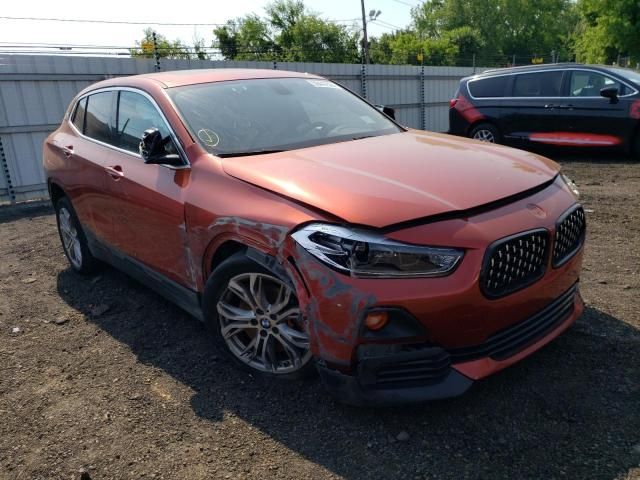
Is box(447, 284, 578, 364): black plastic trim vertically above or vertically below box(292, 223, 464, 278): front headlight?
below

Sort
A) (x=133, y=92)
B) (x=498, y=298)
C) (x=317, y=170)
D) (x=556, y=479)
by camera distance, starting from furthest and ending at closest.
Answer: (x=133, y=92) → (x=317, y=170) → (x=498, y=298) → (x=556, y=479)

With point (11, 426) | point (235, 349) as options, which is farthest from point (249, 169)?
point (11, 426)

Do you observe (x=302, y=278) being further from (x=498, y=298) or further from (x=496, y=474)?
(x=496, y=474)

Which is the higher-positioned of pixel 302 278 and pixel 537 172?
pixel 537 172

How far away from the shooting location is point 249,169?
290 cm

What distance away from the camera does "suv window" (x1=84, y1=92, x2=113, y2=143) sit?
4.26m

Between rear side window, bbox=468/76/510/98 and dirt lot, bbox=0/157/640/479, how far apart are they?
7.32 meters

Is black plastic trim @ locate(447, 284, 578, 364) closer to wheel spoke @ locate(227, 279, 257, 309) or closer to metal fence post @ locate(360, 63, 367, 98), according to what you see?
wheel spoke @ locate(227, 279, 257, 309)

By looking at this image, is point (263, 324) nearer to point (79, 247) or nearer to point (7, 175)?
point (79, 247)

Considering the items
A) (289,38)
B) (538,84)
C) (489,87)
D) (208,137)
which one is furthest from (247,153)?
(289,38)

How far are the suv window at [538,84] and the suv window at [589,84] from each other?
0.82 feet

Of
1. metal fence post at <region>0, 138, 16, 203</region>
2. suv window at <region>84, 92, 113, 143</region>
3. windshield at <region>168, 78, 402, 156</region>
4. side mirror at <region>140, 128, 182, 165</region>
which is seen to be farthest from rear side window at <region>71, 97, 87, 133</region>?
metal fence post at <region>0, 138, 16, 203</region>

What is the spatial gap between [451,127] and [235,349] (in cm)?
925

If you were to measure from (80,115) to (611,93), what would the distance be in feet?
Answer: 27.0
